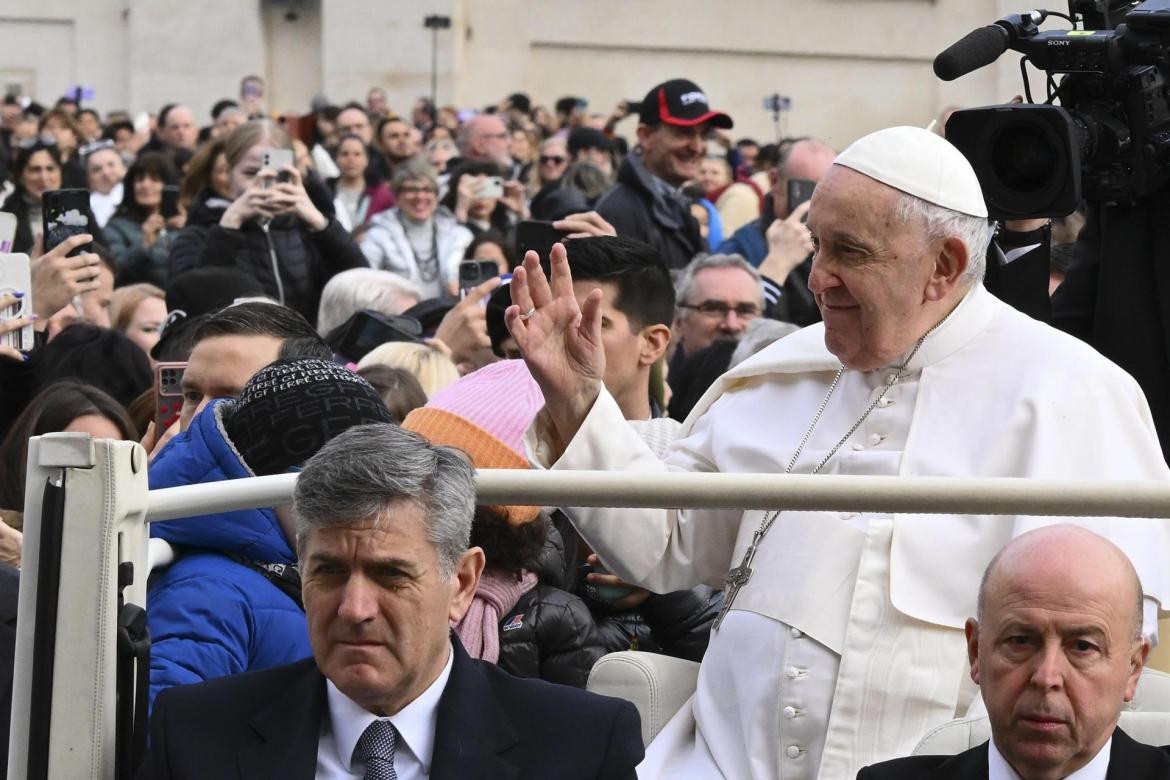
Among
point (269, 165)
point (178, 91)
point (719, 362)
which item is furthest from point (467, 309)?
point (178, 91)

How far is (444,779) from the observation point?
3.00 m

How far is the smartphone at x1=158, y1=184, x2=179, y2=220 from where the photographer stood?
1047cm

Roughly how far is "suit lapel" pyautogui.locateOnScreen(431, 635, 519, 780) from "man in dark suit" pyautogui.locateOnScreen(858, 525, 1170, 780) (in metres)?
Answer: 0.71

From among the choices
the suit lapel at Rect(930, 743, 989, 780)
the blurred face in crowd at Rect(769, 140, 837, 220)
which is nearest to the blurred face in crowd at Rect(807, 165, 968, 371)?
the suit lapel at Rect(930, 743, 989, 780)

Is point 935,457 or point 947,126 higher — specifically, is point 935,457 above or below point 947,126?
below

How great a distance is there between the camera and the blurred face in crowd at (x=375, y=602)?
3.00 metres

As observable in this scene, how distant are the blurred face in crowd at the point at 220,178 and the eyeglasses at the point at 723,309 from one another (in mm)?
2662

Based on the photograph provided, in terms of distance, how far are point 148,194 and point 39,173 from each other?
148cm

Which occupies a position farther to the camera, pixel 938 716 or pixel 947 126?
pixel 947 126

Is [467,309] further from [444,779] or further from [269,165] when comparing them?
[444,779]

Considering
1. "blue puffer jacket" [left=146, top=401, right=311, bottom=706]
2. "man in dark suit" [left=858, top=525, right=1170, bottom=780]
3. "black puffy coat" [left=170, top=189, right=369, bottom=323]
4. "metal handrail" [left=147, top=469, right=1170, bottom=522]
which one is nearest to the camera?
"metal handrail" [left=147, top=469, right=1170, bottom=522]

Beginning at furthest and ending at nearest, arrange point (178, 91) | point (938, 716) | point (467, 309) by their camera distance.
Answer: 1. point (178, 91)
2. point (467, 309)
3. point (938, 716)

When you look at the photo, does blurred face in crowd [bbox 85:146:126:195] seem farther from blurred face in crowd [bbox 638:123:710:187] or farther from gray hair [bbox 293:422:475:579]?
gray hair [bbox 293:422:475:579]

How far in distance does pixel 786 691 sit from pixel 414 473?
104 cm
